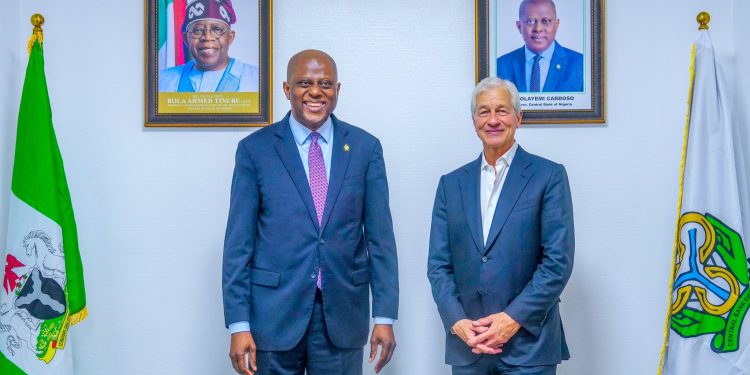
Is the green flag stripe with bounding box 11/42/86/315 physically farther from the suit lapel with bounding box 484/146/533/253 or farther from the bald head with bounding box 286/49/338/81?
the suit lapel with bounding box 484/146/533/253

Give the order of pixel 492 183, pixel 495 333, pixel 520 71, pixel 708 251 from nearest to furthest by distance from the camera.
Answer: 1. pixel 495 333
2. pixel 492 183
3. pixel 708 251
4. pixel 520 71

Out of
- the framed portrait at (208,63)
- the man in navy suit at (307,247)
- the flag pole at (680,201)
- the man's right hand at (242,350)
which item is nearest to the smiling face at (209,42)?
the framed portrait at (208,63)

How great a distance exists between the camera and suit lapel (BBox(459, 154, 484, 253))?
7.52ft

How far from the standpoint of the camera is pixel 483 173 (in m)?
2.42

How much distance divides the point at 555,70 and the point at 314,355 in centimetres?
156

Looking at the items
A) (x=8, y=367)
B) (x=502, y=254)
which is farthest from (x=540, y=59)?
(x=8, y=367)

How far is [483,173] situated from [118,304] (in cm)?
165

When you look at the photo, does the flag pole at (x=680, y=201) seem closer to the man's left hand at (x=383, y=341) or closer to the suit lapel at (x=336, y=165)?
the man's left hand at (x=383, y=341)

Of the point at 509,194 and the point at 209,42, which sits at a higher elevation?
the point at 209,42

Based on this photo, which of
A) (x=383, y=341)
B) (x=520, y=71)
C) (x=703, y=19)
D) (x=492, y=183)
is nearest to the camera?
(x=383, y=341)

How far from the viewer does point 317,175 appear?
7.65 feet

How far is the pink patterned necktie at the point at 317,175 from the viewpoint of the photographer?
2.31 metres

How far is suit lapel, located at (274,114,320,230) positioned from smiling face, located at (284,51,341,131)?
79 millimetres

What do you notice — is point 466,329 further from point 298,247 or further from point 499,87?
point 499,87
